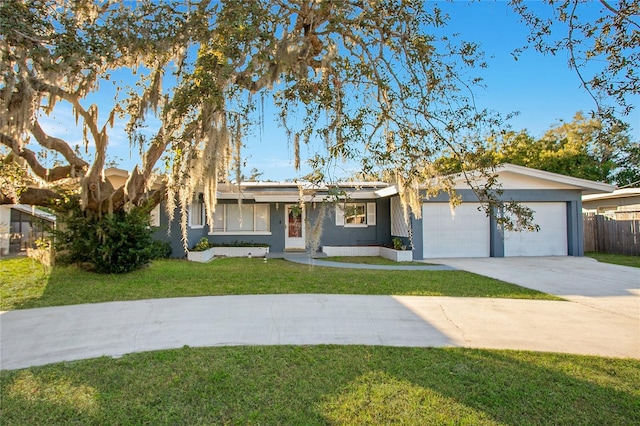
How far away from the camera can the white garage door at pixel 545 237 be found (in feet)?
47.4

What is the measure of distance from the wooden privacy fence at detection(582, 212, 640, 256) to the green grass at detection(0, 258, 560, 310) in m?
9.47

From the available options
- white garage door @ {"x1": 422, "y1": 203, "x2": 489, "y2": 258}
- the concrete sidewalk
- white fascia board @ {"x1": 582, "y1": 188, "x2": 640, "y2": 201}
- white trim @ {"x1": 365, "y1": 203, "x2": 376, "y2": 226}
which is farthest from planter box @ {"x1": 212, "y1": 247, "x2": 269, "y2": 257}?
white fascia board @ {"x1": 582, "y1": 188, "x2": 640, "y2": 201}

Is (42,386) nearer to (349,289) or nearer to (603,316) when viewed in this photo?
(349,289)

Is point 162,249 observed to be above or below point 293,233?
below

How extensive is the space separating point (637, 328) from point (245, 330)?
5530 mm

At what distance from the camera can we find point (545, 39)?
4.02m

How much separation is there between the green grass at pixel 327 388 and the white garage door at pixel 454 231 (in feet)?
32.8

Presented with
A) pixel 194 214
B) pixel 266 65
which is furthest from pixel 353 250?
pixel 266 65

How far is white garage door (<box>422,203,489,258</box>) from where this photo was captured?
1416 centimetres

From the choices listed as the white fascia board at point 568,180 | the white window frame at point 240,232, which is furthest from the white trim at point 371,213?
the white fascia board at point 568,180

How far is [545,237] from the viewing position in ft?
48.1

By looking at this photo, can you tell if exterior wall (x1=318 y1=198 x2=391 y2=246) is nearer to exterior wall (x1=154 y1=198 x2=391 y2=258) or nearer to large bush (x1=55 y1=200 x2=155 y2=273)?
exterior wall (x1=154 y1=198 x2=391 y2=258)

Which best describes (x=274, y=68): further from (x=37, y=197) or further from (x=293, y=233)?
(x=293, y=233)

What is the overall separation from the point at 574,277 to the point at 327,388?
8.89 meters
